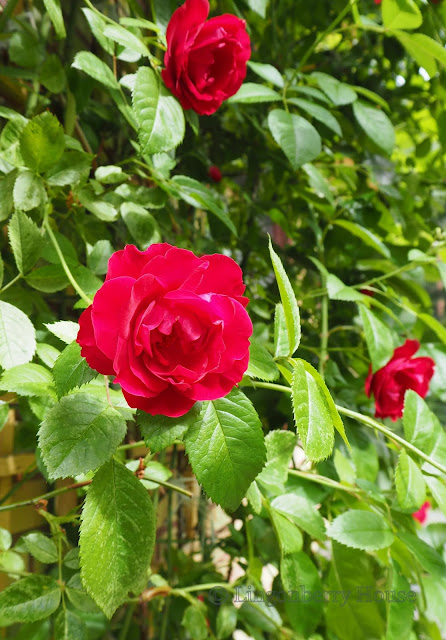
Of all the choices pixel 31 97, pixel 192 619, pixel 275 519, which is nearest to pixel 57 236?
pixel 31 97

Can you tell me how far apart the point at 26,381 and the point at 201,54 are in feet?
1.14

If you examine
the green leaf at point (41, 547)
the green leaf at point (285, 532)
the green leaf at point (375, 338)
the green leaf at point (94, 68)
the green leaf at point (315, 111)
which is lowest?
the green leaf at point (41, 547)

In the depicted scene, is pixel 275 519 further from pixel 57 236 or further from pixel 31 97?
pixel 31 97

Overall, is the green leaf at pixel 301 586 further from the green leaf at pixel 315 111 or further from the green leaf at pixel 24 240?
the green leaf at pixel 315 111

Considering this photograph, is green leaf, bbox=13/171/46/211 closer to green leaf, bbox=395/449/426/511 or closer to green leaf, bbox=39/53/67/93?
green leaf, bbox=39/53/67/93

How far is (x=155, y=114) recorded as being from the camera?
42 centimetres

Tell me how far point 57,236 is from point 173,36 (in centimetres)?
22

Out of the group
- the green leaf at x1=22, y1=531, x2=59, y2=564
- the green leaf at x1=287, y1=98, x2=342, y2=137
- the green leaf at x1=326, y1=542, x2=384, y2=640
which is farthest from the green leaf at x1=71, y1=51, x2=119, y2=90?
the green leaf at x1=326, y1=542, x2=384, y2=640

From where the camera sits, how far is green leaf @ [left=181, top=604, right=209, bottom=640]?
0.57 m

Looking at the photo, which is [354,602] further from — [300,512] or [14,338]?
[14,338]

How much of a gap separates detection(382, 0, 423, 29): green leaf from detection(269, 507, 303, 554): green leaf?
0.62 m

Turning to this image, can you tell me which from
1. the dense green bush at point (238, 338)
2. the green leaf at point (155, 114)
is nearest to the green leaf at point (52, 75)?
the dense green bush at point (238, 338)

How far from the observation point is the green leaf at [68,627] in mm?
396

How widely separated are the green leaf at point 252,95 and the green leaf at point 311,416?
375mm
